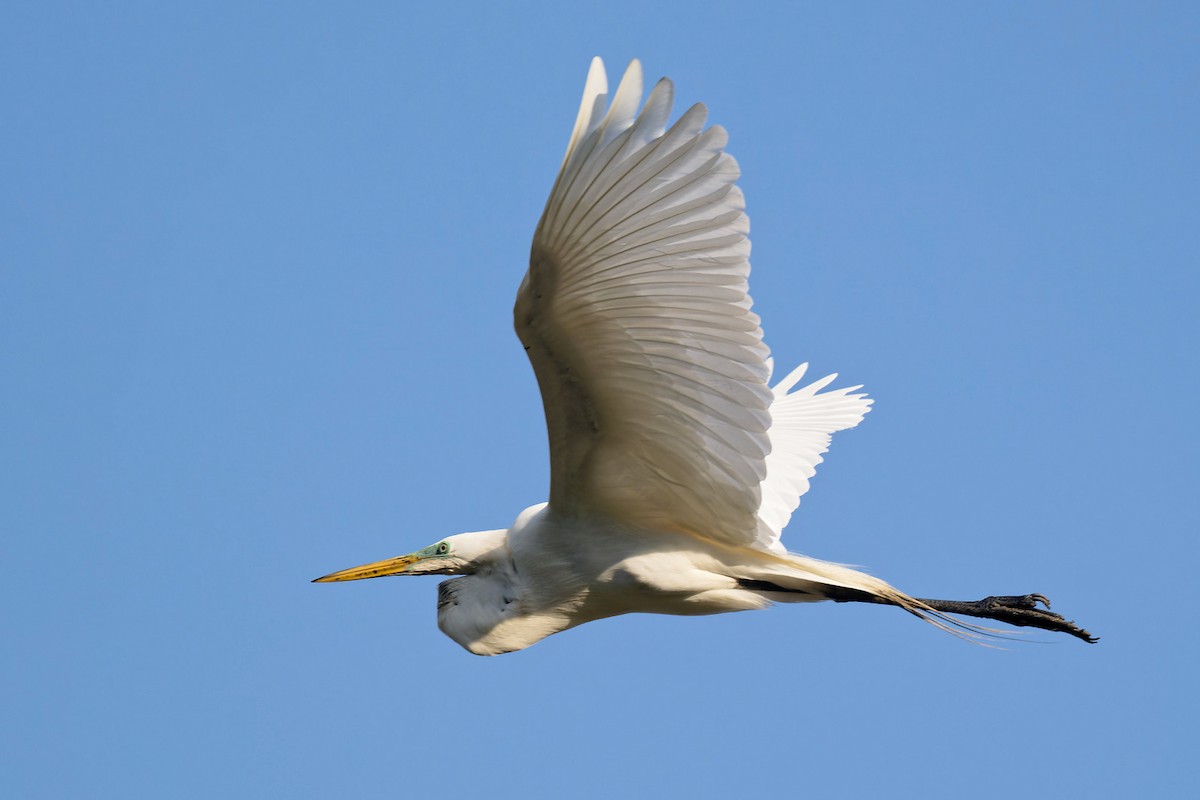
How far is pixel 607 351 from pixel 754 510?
1.03m

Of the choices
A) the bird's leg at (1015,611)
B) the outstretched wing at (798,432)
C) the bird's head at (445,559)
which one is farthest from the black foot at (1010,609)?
the bird's head at (445,559)

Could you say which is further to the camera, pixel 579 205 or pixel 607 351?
pixel 607 351

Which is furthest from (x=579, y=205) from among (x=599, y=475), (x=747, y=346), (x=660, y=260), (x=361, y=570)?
(x=361, y=570)

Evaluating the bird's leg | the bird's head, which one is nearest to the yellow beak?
the bird's head

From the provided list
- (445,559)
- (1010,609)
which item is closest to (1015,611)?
(1010,609)

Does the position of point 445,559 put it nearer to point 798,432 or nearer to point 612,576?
point 612,576

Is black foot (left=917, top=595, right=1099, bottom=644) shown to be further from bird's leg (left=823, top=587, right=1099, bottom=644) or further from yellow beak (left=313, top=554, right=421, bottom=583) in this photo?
yellow beak (left=313, top=554, right=421, bottom=583)

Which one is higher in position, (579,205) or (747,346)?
(579,205)

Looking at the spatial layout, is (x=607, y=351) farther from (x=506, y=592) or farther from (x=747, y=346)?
(x=506, y=592)

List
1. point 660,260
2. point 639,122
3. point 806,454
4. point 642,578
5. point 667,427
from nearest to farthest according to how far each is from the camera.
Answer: point 639,122
point 660,260
point 667,427
point 642,578
point 806,454

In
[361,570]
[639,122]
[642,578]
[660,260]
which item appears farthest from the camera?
[361,570]

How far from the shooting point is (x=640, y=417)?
5.39 m

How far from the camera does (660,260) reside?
4836 millimetres

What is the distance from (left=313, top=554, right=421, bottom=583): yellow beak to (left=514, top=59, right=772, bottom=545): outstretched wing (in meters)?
1.28
